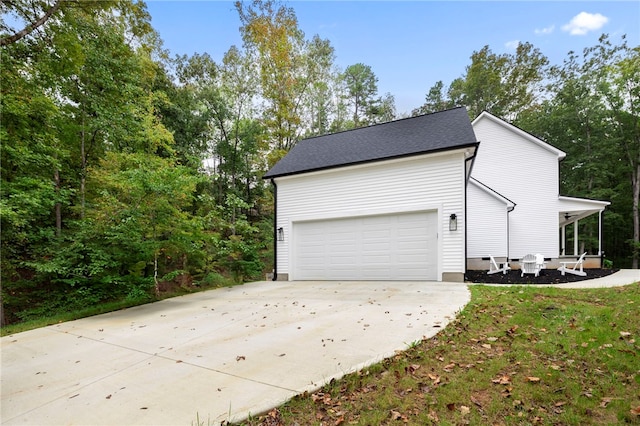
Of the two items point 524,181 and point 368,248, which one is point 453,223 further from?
point 524,181

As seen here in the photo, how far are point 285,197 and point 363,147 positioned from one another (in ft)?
10.3

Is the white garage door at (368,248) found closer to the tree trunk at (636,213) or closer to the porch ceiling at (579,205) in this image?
the porch ceiling at (579,205)

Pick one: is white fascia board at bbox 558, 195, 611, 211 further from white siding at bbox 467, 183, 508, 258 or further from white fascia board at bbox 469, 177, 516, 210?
white siding at bbox 467, 183, 508, 258

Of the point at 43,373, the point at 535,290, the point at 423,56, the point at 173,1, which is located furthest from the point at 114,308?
Answer: the point at 423,56

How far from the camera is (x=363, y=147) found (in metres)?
10.2

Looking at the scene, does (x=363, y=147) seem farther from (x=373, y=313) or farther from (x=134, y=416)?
(x=134, y=416)

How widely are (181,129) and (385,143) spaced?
12264 mm

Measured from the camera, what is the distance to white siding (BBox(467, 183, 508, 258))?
11805 mm

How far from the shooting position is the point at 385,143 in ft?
32.5

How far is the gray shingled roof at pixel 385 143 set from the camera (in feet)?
28.5

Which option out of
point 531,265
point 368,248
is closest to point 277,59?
point 368,248

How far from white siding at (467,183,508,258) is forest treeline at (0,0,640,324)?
8.47m

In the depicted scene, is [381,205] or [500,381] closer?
[500,381]

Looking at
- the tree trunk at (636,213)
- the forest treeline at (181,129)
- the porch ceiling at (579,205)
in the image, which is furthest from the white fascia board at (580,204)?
the tree trunk at (636,213)
